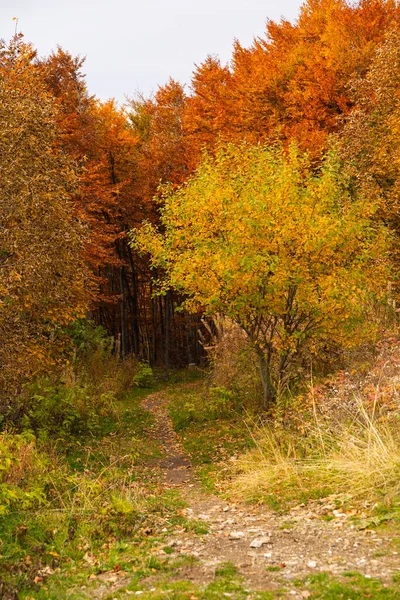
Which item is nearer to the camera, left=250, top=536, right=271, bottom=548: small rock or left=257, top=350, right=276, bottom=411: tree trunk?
left=250, top=536, right=271, bottom=548: small rock

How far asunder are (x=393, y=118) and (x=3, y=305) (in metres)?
10.7

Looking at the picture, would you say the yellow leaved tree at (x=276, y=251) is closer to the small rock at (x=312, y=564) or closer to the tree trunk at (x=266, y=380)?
the tree trunk at (x=266, y=380)

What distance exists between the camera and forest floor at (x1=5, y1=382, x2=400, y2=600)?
470 centimetres

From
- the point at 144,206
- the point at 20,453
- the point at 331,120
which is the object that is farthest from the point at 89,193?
the point at 20,453

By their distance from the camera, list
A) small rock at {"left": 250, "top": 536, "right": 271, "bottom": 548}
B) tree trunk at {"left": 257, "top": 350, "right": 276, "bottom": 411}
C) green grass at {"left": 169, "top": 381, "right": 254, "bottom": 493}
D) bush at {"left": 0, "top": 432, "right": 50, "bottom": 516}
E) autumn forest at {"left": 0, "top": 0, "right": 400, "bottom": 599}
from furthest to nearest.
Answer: tree trunk at {"left": 257, "top": 350, "right": 276, "bottom": 411}
green grass at {"left": 169, "top": 381, "right": 254, "bottom": 493}
bush at {"left": 0, "top": 432, "right": 50, "bottom": 516}
autumn forest at {"left": 0, "top": 0, "right": 400, "bottom": 599}
small rock at {"left": 250, "top": 536, "right": 271, "bottom": 548}

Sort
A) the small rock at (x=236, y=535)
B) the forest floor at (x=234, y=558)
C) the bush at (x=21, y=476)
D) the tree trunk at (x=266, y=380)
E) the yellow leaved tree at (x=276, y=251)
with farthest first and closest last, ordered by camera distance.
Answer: the tree trunk at (x=266, y=380)
the yellow leaved tree at (x=276, y=251)
the bush at (x=21, y=476)
the small rock at (x=236, y=535)
the forest floor at (x=234, y=558)

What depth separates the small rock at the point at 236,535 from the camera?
6083 millimetres

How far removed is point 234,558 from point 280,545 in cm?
51

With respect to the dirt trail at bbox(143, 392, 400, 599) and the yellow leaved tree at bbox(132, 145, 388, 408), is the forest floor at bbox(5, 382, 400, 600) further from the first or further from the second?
the yellow leaved tree at bbox(132, 145, 388, 408)

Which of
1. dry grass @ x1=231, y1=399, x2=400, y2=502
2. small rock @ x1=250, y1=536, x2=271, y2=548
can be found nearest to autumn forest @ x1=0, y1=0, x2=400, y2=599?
dry grass @ x1=231, y1=399, x2=400, y2=502

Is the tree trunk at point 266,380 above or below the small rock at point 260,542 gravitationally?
above

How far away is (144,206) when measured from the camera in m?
25.1

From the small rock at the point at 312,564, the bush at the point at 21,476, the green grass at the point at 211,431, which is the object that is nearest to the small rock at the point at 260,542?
the small rock at the point at 312,564

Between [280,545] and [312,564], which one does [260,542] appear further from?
[312,564]
